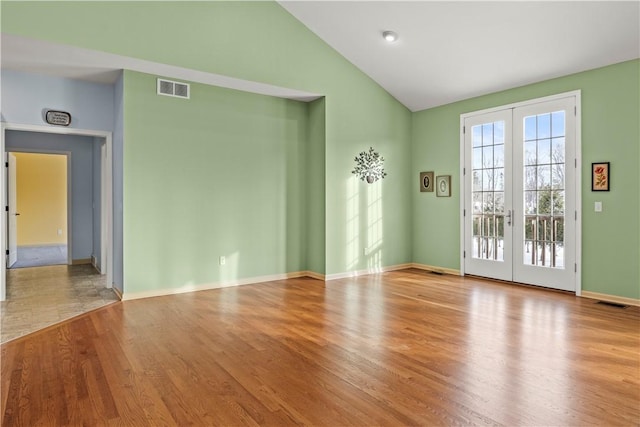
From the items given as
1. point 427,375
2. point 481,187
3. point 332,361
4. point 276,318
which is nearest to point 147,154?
point 276,318

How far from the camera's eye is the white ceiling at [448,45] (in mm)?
4371

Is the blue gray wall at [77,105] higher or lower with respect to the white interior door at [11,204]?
higher

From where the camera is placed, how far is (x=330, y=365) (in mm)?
2996

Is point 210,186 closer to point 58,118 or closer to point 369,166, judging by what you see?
point 58,118

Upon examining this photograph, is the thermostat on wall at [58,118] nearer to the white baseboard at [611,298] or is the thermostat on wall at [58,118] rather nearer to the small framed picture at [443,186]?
the small framed picture at [443,186]

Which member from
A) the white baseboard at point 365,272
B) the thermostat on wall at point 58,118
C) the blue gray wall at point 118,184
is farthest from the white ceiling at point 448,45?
the white baseboard at point 365,272

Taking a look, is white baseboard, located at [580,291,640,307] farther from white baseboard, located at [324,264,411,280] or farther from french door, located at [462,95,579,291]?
white baseboard, located at [324,264,411,280]

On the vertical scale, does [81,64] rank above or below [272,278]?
above

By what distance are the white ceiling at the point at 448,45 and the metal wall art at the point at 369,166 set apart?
1234mm

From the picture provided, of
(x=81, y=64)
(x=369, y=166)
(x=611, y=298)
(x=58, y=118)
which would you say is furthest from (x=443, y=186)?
(x=58, y=118)

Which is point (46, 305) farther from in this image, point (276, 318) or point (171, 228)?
point (276, 318)

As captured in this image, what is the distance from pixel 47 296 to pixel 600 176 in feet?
22.7

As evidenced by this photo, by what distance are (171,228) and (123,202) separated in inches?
25.7

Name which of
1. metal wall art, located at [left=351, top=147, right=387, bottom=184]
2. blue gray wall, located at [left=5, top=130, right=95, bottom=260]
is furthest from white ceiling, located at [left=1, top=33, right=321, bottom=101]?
blue gray wall, located at [left=5, top=130, right=95, bottom=260]
